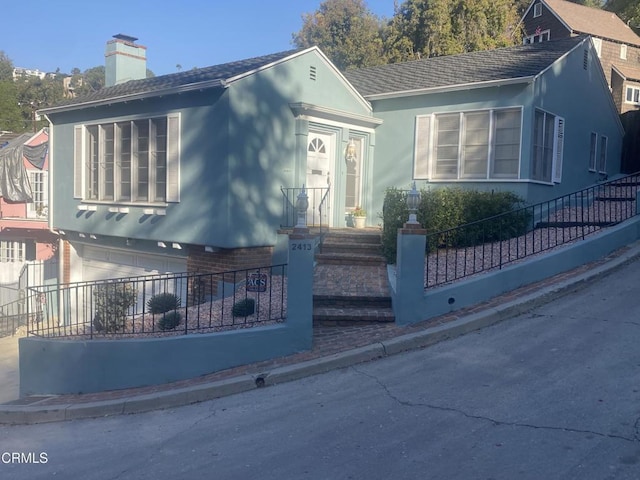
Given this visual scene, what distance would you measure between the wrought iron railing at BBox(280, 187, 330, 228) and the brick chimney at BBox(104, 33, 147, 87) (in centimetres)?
780

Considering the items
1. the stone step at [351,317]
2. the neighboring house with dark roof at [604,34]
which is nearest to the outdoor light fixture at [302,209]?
the stone step at [351,317]

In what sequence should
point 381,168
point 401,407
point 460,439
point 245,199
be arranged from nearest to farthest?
point 460,439, point 401,407, point 245,199, point 381,168

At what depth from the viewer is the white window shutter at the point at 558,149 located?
1378 cm

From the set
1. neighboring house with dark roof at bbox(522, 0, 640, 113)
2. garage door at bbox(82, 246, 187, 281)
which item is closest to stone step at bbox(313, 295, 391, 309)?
garage door at bbox(82, 246, 187, 281)

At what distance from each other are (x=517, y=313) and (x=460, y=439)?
10.9 ft

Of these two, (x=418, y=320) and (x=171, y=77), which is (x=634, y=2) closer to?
(x=171, y=77)

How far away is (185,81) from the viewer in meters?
12.3

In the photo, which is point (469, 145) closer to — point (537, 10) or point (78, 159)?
point (78, 159)

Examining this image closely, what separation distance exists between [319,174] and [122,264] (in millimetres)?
5239

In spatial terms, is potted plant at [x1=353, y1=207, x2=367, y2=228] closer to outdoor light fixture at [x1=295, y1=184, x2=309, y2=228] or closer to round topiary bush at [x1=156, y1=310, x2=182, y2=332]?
outdoor light fixture at [x1=295, y1=184, x2=309, y2=228]

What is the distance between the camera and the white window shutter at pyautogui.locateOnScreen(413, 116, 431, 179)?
13.8 m

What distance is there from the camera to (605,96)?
16922 millimetres

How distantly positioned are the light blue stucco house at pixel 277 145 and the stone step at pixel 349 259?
1519 mm

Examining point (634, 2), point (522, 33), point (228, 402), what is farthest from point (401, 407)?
point (634, 2)
